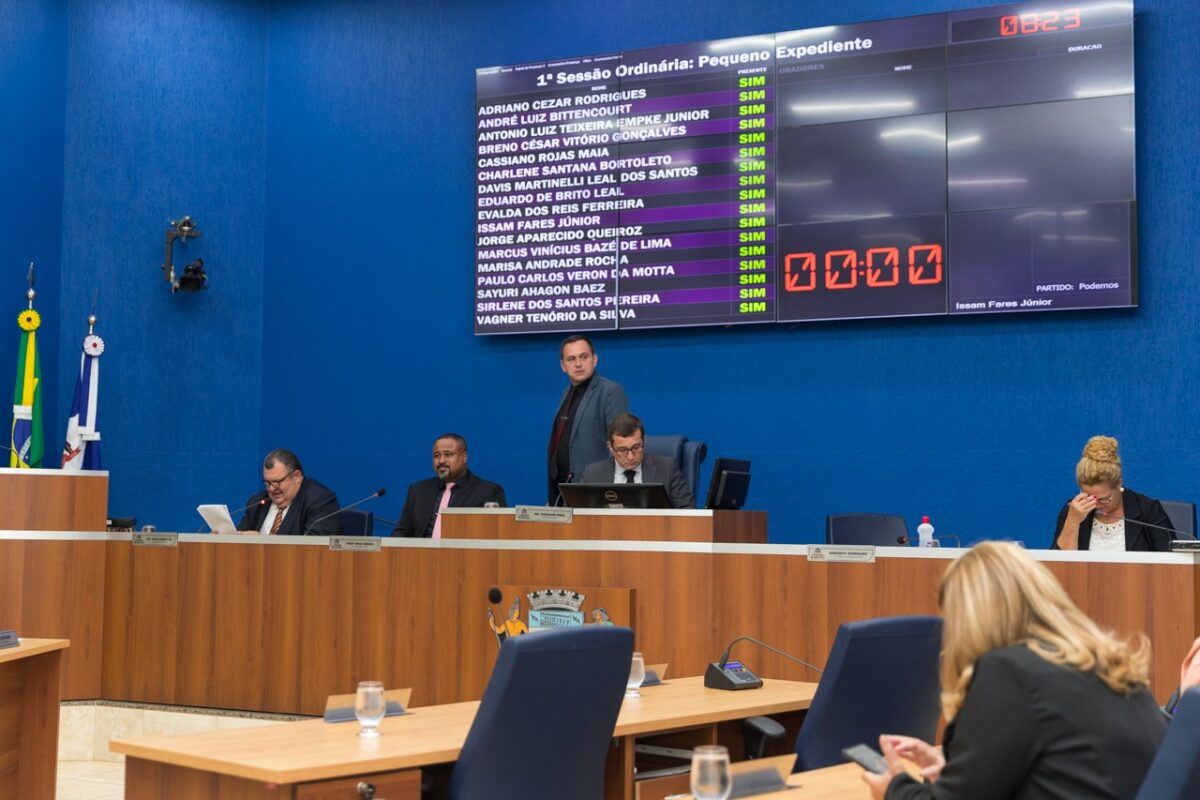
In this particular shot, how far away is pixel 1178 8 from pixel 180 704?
217 inches

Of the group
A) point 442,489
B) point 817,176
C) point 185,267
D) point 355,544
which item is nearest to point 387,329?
point 185,267

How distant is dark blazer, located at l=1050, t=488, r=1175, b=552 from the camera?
526 centimetres

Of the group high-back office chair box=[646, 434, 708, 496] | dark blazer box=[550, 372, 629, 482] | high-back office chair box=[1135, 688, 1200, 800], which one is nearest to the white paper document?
dark blazer box=[550, 372, 629, 482]

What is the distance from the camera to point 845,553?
4871 millimetres

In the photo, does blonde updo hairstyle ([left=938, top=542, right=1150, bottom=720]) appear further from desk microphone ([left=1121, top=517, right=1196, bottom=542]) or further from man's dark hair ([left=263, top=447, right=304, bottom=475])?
man's dark hair ([left=263, top=447, right=304, bottom=475])

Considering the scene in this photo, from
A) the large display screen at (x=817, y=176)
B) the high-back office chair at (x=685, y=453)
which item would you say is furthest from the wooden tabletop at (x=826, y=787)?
the large display screen at (x=817, y=176)

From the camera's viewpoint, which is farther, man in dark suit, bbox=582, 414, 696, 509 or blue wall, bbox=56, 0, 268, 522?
blue wall, bbox=56, 0, 268, 522

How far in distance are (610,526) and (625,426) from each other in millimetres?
863

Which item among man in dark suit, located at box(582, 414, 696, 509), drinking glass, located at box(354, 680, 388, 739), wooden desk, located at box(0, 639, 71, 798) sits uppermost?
man in dark suit, located at box(582, 414, 696, 509)

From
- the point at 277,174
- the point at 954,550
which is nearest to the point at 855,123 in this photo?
the point at 954,550

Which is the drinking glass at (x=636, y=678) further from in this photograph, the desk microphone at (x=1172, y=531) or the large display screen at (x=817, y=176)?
the large display screen at (x=817, y=176)

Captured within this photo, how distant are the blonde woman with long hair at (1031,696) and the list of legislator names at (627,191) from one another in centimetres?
520

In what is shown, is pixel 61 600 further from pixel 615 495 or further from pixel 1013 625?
pixel 1013 625

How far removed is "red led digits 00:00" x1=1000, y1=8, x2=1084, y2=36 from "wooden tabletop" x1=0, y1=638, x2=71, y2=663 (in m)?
4.98
